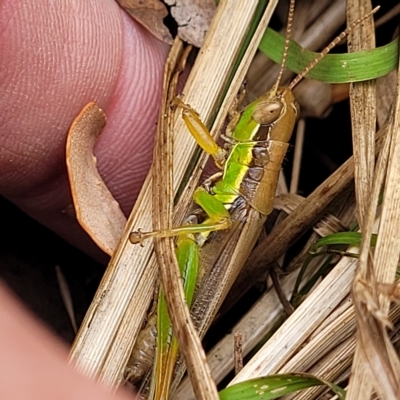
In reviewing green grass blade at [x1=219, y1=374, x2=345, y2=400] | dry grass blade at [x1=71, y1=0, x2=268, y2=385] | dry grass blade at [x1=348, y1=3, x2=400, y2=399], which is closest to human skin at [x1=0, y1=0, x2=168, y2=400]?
dry grass blade at [x1=71, y1=0, x2=268, y2=385]

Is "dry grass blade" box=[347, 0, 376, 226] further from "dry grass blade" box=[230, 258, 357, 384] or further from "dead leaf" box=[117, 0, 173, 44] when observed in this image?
"dead leaf" box=[117, 0, 173, 44]

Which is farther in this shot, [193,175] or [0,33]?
[193,175]

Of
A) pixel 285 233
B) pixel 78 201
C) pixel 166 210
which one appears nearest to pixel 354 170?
pixel 285 233

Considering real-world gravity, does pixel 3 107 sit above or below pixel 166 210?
above

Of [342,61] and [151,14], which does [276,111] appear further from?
[151,14]

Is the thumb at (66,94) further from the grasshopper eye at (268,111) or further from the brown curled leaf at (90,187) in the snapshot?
the grasshopper eye at (268,111)

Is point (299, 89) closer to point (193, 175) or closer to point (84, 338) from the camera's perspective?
point (193, 175)
